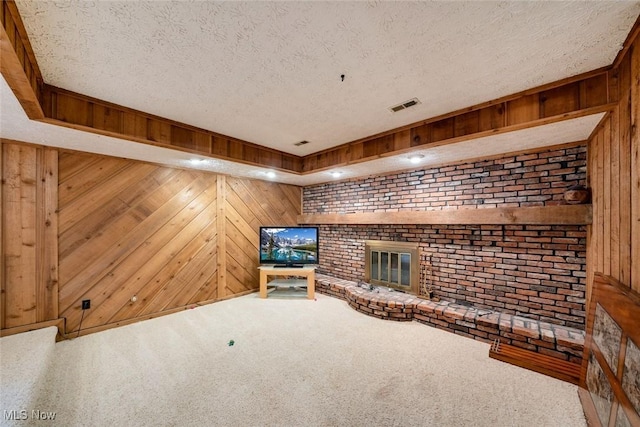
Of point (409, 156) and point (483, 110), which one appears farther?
point (409, 156)

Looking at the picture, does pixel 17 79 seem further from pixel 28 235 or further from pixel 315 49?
pixel 28 235

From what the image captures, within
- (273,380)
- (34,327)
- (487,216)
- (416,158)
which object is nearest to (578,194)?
(487,216)

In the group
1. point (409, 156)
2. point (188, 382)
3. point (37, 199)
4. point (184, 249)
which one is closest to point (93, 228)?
point (37, 199)

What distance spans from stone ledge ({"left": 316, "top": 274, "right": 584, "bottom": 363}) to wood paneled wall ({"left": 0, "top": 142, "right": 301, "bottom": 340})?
2299mm

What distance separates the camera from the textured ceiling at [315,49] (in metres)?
1.22

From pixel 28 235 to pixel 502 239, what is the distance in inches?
204

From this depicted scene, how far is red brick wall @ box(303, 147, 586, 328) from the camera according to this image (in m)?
2.57

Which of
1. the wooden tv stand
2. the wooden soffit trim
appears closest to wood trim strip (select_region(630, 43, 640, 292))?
the wooden soffit trim

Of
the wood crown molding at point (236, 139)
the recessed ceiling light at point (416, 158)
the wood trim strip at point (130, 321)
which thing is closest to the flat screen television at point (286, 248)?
the wood trim strip at point (130, 321)

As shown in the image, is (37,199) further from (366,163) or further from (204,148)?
(366,163)

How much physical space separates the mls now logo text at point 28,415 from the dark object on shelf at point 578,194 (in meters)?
4.45

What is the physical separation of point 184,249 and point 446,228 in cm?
373

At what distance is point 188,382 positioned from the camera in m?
2.04

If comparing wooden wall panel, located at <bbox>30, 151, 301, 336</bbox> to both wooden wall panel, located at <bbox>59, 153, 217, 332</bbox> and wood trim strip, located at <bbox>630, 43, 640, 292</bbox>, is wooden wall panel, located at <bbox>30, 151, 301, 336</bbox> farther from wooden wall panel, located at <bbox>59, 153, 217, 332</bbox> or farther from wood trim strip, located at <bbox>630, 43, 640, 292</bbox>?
wood trim strip, located at <bbox>630, 43, 640, 292</bbox>
